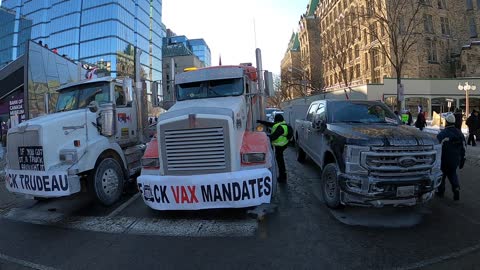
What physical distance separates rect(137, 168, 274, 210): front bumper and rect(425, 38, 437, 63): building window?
48.6 metres

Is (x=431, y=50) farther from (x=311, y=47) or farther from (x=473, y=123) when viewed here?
(x=473, y=123)

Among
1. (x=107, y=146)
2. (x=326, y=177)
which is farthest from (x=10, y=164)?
(x=326, y=177)

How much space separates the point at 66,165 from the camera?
608 cm

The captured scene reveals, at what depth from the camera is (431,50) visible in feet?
151

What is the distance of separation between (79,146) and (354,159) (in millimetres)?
4845

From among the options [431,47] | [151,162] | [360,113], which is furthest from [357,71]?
[151,162]

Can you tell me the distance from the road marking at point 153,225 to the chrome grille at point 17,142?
3.59 ft

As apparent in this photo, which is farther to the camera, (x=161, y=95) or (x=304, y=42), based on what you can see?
(x=304, y=42)

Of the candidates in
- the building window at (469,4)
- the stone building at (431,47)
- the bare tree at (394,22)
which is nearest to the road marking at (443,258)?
the bare tree at (394,22)

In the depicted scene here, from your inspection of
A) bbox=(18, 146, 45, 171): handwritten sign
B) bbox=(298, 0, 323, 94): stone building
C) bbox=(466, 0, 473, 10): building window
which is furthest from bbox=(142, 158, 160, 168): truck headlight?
bbox=(466, 0, 473, 10): building window

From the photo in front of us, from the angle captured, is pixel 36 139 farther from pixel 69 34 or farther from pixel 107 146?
pixel 69 34

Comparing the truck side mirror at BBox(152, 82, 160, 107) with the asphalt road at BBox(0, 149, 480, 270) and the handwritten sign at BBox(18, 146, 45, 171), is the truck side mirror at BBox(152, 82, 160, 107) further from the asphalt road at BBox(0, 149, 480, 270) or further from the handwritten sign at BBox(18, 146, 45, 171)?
the handwritten sign at BBox(18, 146, 45, 171)

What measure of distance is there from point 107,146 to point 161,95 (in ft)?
6.59

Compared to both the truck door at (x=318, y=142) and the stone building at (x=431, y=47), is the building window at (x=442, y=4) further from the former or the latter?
the truck door at (x=318, y=142)
